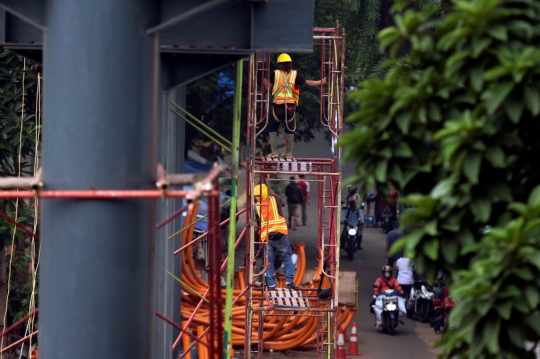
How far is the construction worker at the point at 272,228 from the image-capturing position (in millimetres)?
13180

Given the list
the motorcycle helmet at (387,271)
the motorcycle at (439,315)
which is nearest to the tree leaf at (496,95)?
the motorcycle at (439,315)

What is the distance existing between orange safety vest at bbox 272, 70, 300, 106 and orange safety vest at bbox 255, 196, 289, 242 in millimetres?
1594

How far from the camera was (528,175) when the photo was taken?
400 centimetres

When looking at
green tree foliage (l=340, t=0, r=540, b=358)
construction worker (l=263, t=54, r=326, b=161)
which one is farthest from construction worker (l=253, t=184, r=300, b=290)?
green tree foliage (l=340, t=0, r=540, b=358)

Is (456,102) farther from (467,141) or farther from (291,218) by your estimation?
(291,218)

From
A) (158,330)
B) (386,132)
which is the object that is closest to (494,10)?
(386,132)

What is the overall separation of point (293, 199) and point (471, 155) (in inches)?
960

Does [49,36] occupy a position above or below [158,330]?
above

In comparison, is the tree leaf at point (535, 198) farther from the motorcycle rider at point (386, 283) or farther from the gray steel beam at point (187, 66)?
the motorcycle rider at point (386, 283)

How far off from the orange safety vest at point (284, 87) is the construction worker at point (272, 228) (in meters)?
1.44

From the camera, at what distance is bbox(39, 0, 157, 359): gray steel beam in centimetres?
536

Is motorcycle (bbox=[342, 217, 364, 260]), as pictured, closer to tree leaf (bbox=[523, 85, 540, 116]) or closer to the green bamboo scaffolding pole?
the green bamboo scaffolding pole

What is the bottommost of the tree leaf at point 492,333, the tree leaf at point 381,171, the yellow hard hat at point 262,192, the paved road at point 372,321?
the paved road at point 372,321

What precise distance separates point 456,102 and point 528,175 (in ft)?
1.57
